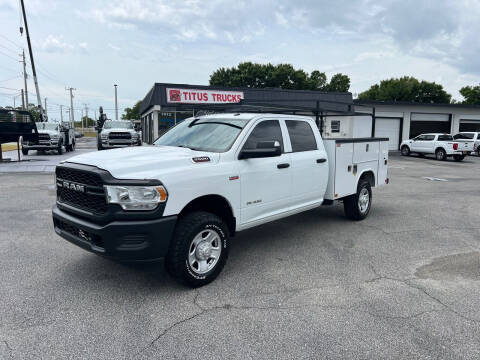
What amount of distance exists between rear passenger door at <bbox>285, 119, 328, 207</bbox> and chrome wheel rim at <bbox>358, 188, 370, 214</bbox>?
1336 millimetres

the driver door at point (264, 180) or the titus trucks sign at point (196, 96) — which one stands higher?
the titus trucks sign at point (196, 96)

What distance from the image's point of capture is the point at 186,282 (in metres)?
4.04

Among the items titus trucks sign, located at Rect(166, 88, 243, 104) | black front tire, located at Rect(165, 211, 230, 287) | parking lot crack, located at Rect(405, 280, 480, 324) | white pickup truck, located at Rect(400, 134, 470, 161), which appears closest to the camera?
parking lot crack, located at Rect(405, 280, 480, 324)

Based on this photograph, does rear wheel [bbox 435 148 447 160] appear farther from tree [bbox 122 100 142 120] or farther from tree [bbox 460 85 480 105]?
tree [bbox 122 100 142 120]

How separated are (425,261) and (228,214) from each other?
2.79 metres

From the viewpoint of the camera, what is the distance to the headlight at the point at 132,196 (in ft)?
11.9

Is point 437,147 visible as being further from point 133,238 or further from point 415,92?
point 415,92

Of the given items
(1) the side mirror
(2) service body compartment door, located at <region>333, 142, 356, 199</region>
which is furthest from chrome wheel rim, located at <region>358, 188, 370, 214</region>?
(1) the side mirror

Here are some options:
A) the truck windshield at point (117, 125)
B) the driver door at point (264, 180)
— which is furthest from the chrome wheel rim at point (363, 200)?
the truck windshield at point (117, 125)

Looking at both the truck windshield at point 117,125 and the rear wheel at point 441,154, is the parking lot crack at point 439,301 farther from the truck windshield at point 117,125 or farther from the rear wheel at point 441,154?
the rear wheel at point 441,154

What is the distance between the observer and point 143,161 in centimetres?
394

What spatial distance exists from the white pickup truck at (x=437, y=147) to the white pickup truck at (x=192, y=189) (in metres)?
20.0

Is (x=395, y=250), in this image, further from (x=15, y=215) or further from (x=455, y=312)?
(x=15, y=215)

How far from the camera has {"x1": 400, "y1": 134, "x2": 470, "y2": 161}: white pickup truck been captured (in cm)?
2242
